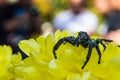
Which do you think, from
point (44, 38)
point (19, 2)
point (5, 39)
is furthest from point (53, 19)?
point (44, 38)

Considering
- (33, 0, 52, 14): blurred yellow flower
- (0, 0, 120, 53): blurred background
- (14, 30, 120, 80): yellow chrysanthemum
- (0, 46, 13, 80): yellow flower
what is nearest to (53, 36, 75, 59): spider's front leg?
(14, 30, 120, 80): yellow chrysanthemum

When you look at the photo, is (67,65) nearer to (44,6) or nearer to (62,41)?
(62,41)

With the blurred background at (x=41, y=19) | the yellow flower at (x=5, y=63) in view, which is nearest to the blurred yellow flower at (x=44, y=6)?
the blurred background at (x=41, y=19)

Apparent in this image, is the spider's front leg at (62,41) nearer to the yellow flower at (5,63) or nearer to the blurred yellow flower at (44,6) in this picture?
the yellow flower at (5,63)

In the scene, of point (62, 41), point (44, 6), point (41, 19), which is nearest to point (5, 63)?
point (62, 41)

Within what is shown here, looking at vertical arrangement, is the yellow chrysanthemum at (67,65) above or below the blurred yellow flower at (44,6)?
below

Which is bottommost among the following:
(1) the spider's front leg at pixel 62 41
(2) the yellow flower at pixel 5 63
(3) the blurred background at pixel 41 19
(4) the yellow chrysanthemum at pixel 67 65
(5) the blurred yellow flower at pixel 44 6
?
(4) the yellow chrysanthemum at pixel 67 65

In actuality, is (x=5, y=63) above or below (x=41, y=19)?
below

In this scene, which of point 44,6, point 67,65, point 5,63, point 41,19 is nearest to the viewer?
point 67,65

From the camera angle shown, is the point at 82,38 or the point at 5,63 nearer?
the point at 82,38
